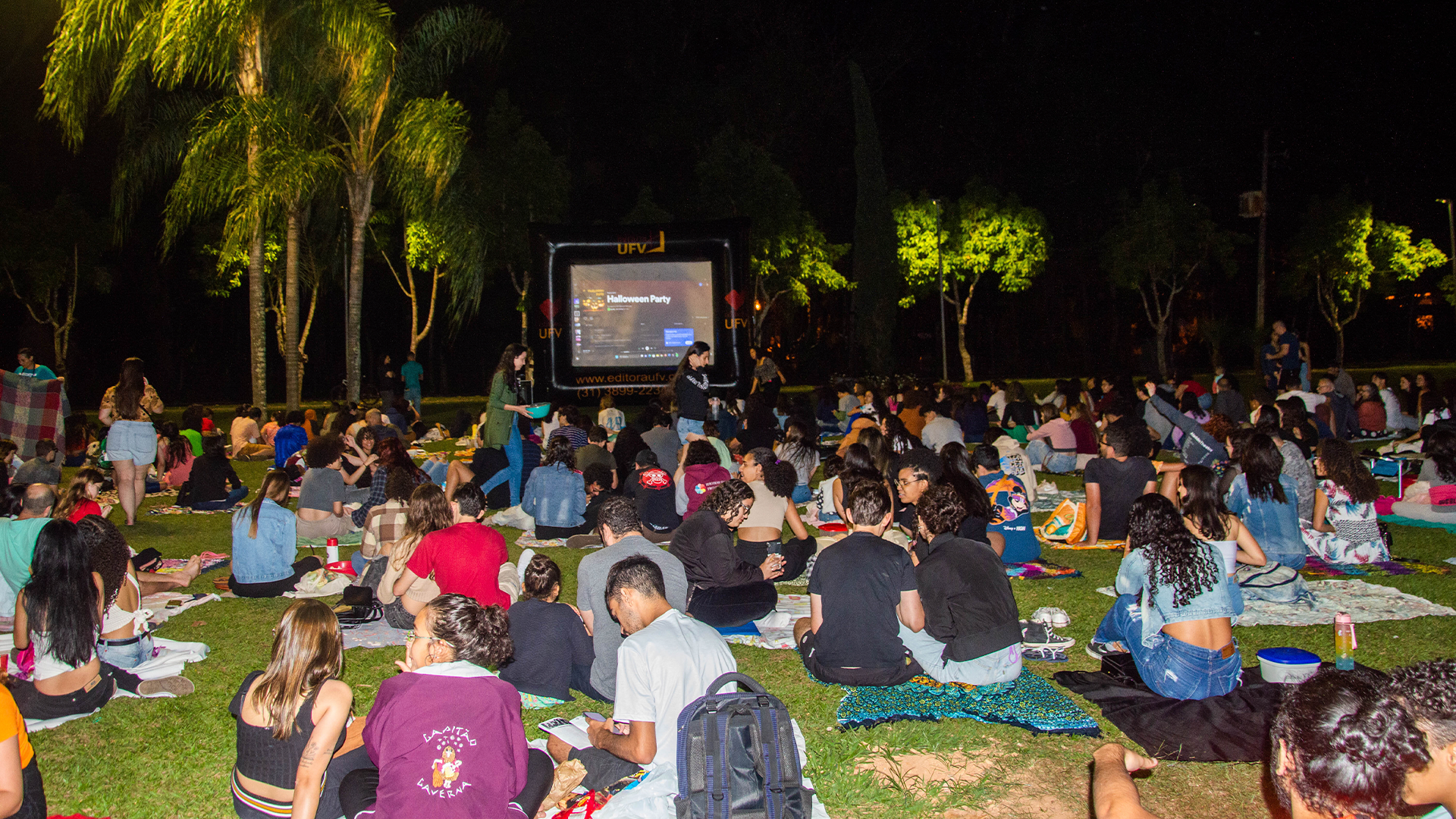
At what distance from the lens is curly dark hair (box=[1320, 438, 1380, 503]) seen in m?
7.50

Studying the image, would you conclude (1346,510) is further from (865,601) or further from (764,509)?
(865,601)

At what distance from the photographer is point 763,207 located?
32.1m

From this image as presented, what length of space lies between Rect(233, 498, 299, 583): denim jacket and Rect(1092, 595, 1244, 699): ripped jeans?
5.46 m

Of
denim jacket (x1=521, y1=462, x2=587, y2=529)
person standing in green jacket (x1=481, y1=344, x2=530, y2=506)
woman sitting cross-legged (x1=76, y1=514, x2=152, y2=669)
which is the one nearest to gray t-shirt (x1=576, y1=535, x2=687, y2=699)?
woman sitting cross-legged (x1=76, y1=514, x2=152, y2=669)

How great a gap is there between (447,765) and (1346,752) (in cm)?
234

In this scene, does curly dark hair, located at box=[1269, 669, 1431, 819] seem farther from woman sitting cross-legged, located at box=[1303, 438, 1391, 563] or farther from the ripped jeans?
woman sitting cross-legged, located at box=[1303, 438, 1391, 563]

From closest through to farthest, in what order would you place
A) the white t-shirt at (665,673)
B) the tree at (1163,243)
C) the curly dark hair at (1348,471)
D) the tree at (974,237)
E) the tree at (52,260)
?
the white t-shirt at (665,673) < the curly dark hair at (1348,471) < the tree at (52,260) < the tree at (1163,243) < the tree at (974,237)

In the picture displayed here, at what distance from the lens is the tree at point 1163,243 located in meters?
35.8

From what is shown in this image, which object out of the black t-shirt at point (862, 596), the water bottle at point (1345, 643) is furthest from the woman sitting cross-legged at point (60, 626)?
the water bottle at point (1345, 643)

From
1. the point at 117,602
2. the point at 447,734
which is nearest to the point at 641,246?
the point at 117,602

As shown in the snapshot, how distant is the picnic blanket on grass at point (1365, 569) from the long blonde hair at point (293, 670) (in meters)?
6.84

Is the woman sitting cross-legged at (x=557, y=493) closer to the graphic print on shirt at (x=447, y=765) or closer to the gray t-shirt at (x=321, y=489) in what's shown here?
the gray t-shirt at (x=321, y=489)

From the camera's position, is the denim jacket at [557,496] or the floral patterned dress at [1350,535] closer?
the floral patterned dress at [1350,535]

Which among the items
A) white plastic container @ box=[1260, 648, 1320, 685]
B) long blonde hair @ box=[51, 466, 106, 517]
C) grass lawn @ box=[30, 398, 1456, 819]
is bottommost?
grass lawn @ box=[30, 398, 1456, 819]
